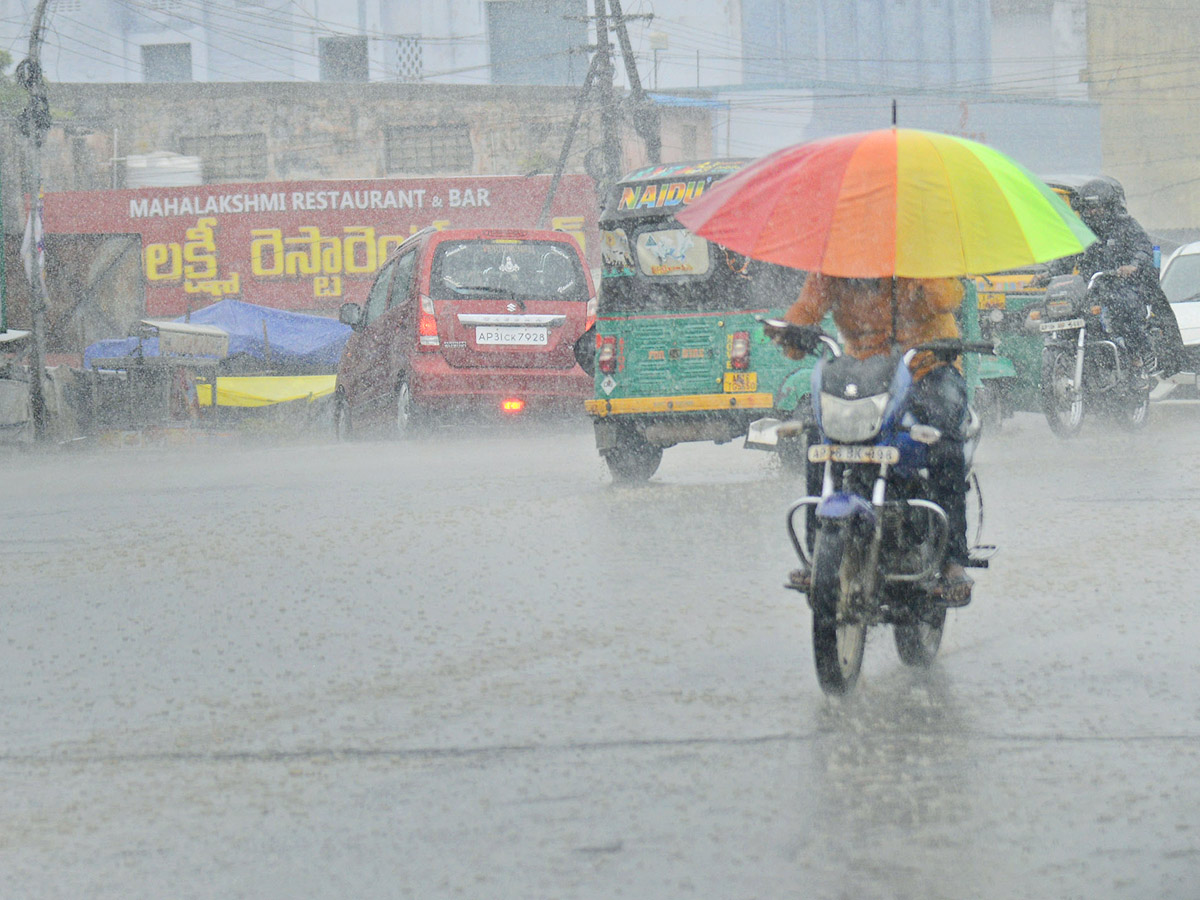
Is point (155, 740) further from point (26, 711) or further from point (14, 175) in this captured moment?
point (14, 175)

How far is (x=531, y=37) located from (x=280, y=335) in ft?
99.4

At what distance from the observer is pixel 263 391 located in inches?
947

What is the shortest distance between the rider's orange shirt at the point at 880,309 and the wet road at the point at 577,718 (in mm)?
1005

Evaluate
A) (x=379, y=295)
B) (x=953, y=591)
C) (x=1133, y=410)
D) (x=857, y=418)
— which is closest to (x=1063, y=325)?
(x=1133, y=410)

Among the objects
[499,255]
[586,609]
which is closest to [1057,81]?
[499,255]

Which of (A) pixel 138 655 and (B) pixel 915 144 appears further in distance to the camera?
(A) pixel 138 655

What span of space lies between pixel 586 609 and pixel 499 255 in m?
9.35

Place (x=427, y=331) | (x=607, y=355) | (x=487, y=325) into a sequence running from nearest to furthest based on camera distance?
(x=607, y=355)
(x=427, y=331)
(x=487, y=325)

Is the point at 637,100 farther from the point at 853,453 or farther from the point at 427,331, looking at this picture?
the point at 853,453

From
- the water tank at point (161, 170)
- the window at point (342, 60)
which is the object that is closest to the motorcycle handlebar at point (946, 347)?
the water tank at point (161, 170)

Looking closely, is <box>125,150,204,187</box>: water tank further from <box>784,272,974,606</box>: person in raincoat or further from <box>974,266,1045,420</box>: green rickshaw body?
<box>784,272,974,606</box>: person in raincoat

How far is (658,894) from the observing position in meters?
3.42

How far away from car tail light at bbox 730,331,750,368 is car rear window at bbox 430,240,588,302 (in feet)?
14.6

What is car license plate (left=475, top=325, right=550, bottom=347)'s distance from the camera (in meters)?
15.4
